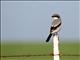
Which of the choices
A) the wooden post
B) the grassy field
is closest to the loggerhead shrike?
the wooden post

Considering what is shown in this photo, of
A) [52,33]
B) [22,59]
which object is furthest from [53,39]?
[22,59]

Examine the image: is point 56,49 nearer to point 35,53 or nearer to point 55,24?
point 55,24

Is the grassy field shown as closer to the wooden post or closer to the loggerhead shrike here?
the wooden post

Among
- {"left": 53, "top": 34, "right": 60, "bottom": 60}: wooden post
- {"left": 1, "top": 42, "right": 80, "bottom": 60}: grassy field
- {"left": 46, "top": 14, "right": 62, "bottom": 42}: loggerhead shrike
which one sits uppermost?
{"left": 46, "top": 14, "right": 62, "bottom": 42}: loggerhead shrike

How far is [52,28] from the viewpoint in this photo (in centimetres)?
465

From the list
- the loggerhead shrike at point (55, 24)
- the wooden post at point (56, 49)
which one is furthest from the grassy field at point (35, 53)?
the loggerhead shrike at point (55, 24)

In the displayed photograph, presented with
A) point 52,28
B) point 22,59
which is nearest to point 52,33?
point 52,28

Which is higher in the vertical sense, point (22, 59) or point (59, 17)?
point (59, 17)

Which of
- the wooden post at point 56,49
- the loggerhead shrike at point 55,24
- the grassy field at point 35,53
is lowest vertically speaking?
the grassy field at point 35,53

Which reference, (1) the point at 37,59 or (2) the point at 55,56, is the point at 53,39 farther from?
(1) the point at 37,59

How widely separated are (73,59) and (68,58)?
0.35 m

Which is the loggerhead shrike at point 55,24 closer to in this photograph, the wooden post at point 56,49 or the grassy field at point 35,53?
the wooden post at point 56,49

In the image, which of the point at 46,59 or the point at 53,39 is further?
the point at 46,59

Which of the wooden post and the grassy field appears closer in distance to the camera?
the wooden post
